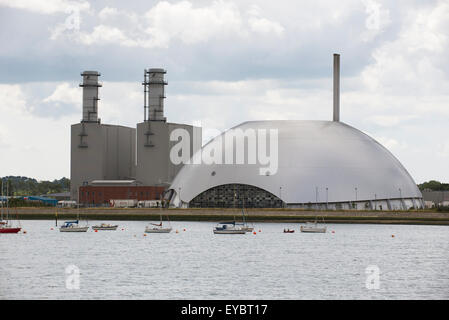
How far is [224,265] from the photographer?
69.2 metres

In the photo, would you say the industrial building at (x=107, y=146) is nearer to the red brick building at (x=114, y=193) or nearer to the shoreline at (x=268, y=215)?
the red brick building at (x=114, y=193)

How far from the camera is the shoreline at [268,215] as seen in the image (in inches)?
5034

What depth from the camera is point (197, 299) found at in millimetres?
51500

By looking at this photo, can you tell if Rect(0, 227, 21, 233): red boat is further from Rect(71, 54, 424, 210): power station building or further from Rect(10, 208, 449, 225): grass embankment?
Rect(71, 54, 424, 210): power station building

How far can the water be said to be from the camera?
2152 inches

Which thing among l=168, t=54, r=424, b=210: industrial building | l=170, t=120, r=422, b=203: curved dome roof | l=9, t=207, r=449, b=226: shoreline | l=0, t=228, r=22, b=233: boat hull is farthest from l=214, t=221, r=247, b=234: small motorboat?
l=170, t=120, r=422, b=203: curved dome roof

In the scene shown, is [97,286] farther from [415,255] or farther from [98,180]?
[98,180]

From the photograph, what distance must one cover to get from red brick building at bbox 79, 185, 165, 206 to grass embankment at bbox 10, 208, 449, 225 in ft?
65.1

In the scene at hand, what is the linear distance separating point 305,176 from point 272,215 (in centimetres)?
1143

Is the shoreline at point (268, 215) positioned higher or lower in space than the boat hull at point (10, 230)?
higher

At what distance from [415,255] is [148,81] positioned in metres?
97.5

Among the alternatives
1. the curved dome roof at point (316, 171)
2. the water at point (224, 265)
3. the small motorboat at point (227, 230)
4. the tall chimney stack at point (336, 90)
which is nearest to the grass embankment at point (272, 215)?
the curved dome roof at point (316, 171)

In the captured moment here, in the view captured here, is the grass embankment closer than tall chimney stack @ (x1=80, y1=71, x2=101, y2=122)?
Yes
